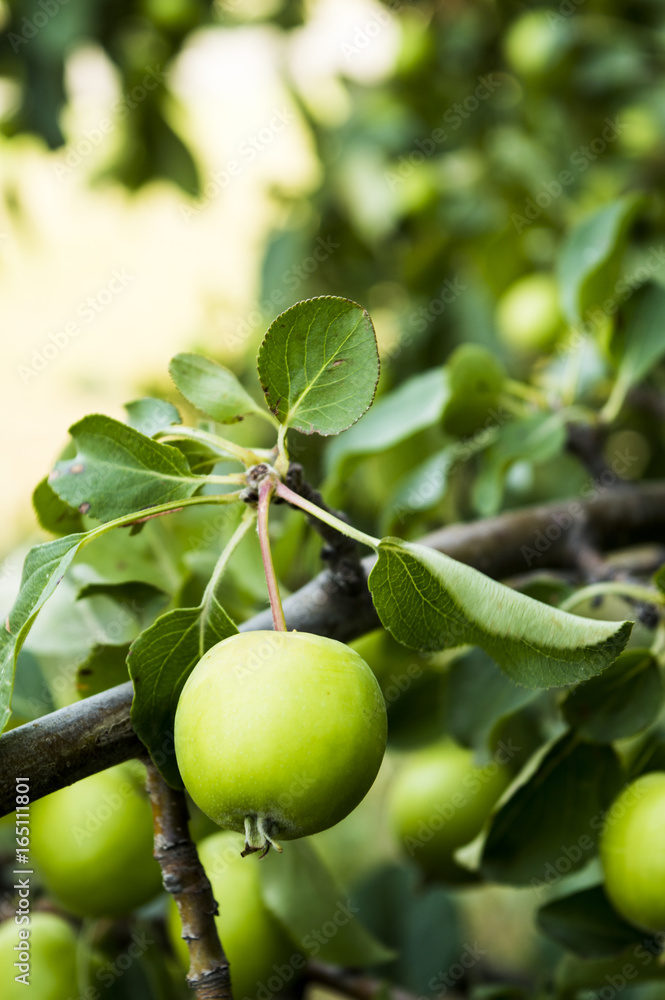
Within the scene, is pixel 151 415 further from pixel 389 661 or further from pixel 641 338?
pixel 641 338

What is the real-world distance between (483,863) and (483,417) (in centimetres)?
36

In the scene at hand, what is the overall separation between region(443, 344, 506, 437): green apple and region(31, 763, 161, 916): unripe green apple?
38cm

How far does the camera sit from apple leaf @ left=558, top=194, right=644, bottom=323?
70 cm

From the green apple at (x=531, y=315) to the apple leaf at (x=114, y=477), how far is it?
69 centimetres

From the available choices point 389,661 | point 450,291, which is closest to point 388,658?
point 389,661

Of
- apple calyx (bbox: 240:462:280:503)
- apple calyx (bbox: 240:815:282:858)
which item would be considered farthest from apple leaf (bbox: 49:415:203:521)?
apple calyx (bbox: 240:815:282:858)

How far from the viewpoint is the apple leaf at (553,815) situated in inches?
20.5

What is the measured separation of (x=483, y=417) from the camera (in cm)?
74

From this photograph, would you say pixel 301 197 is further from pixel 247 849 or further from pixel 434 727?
pixel 247 849

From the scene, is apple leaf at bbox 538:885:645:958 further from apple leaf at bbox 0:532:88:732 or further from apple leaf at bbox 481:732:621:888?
apple leaf at bbox 0:532:88:732

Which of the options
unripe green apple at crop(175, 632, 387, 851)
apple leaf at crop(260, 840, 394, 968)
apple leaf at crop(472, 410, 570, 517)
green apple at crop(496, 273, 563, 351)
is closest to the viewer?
Answer: unripe green apple at crop(175, 632, 387, 851)

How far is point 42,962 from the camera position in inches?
24.5

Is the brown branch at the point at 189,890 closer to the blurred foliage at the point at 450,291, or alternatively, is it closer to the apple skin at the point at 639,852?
the blurred foliage at the point at 450,291

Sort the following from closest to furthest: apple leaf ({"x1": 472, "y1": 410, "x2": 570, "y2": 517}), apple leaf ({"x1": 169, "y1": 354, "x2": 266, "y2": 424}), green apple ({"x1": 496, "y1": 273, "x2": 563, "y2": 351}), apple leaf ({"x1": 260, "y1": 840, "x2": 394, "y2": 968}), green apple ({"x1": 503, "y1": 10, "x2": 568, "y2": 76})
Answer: apple leaf ({"x1": 169, "y1": 354, "x2": 266, "y2": 424})
apple leaf ({"x1": 260, "y1": 840, "x2": 394, "y2": 968})
apple leaf ({"x1": 472, "y1": 410, "x2": 570, "y2": 517})
green apple ({"x1": 496, "y1": 273, "x2": 563, "y2": 351})
green apple ({"x1": 503, "y1": 10, "x2": 568, "y2": 76})
